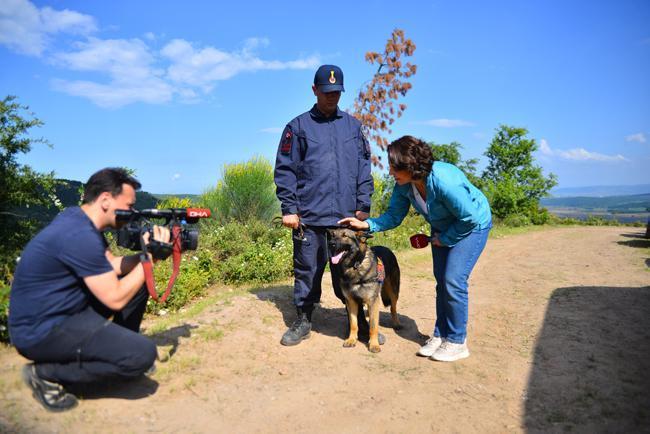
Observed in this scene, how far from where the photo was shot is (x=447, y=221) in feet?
14.8

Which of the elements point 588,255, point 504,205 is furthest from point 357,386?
point 504,205

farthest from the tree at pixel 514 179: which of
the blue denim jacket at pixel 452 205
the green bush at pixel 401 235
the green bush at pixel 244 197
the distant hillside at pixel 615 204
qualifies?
the blue denim jacket at pixel 452 205

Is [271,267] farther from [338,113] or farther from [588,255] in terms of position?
[588,255]

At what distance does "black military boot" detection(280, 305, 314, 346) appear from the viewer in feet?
16.6

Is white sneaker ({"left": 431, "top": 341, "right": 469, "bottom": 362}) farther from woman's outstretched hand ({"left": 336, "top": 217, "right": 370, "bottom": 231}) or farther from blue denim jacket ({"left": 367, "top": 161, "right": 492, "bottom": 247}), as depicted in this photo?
woman's outstretched hand ({"left": 336, "top": 217, "right": 370, "bottom": 231})

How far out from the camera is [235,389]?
3.92 metres

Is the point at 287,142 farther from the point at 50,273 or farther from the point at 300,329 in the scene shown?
the point at 50,273

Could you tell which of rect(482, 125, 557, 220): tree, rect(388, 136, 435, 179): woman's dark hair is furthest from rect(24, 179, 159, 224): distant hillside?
rect(482, 125, 557, 220): tree

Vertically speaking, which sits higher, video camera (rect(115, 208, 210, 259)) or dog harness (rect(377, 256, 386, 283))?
video camera (rect(115, 208, 210, 259))

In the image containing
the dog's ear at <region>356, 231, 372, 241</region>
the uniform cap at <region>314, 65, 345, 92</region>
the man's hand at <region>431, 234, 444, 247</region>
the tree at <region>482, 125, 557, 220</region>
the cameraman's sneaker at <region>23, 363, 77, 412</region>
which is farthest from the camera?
the tree at <region>482, 125, 557, 220</region>

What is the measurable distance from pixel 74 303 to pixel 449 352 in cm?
337

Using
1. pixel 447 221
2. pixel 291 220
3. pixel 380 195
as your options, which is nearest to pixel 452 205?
pixel 447 221

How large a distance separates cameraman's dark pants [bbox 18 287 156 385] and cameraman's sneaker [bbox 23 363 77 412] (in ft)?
0.13

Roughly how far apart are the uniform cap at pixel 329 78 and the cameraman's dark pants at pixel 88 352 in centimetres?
291
